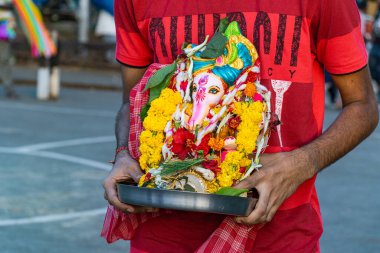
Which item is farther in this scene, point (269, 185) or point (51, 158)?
point (51, 158)

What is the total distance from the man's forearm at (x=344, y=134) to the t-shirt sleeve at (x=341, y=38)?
13 cm

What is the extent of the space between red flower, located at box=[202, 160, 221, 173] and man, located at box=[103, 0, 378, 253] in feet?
0.59

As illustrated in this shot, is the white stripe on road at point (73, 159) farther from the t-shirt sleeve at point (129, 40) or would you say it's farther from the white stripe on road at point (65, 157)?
the t-shirt sleeve at point (129, 40)

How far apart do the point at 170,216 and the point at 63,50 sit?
23723 millimetres

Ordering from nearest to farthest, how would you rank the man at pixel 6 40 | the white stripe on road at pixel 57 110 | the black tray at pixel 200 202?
the black tray at pixel 200 202 < the white stripe on road at pixel 57 110 < the man at pixel 6 40

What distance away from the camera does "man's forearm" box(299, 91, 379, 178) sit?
9.15 feet

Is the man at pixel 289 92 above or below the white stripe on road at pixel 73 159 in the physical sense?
above

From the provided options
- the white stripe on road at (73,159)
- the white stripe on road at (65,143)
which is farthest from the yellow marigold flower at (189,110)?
the white stripe on road at (65,143)

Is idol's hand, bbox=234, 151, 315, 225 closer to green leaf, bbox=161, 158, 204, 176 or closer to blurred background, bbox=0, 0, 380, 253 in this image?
green leaf, bbox=161, 158, 204, 176

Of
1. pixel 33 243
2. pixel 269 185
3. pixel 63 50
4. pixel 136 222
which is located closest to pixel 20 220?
pixel 33 243

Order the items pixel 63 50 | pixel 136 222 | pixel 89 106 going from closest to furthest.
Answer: pixel 136 222 → pixel 89 106 → pixel 63 50

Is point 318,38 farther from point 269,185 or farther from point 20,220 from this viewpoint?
point 20,220

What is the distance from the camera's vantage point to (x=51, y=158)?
1076cm

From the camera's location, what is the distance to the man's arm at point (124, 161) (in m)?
2.78
